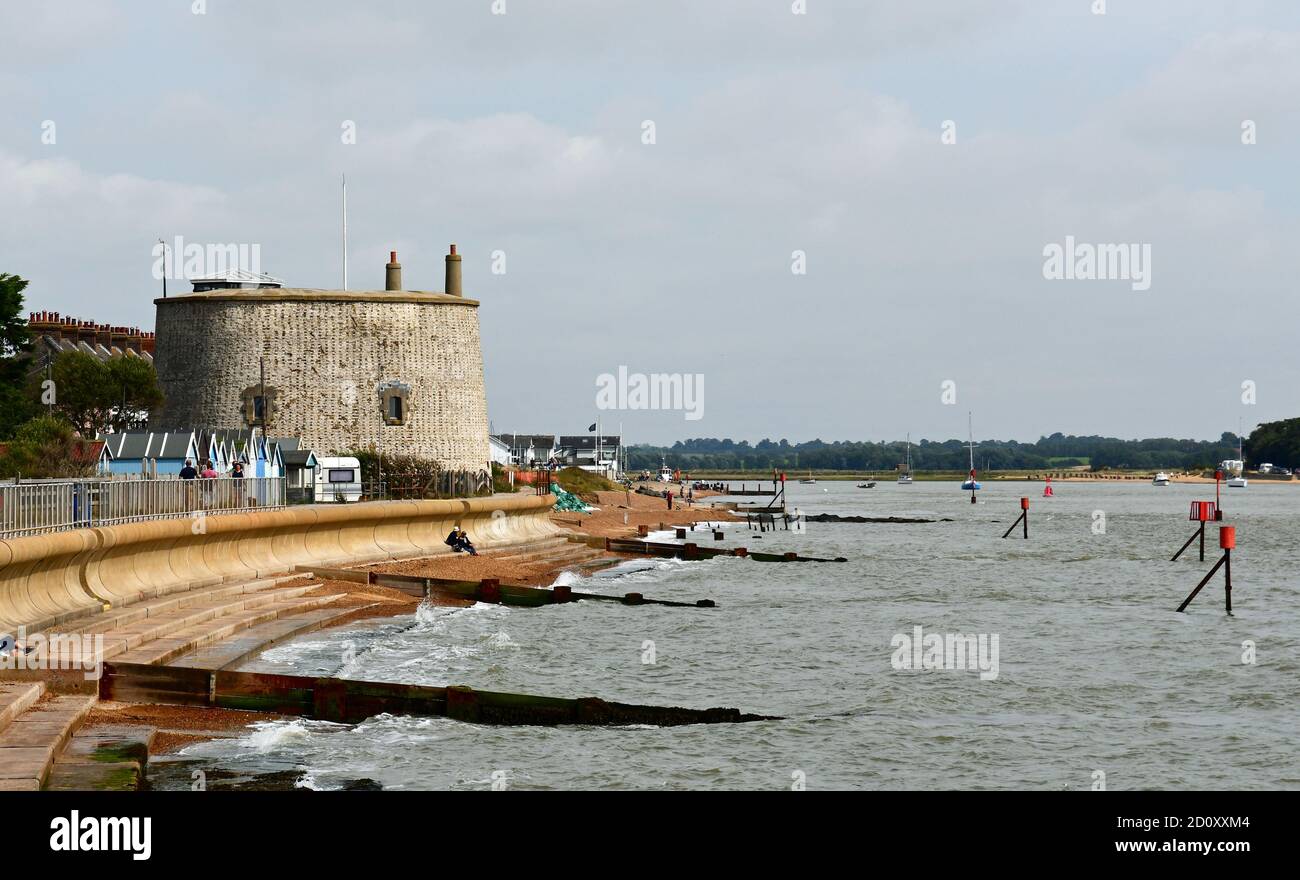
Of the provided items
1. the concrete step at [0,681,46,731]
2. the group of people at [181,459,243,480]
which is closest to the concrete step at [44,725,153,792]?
the concrete step at [0,681,46,731]

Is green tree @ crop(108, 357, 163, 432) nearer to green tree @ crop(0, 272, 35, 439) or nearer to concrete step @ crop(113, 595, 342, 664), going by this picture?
green tree @ crop(0, 272, 35, 439)

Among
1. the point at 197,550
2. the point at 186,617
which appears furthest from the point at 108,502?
the point at 197,550

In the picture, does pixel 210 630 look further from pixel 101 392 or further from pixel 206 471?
pixel 101 392

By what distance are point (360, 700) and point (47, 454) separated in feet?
110

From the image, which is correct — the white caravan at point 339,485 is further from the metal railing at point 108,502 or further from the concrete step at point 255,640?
the concrete step at point 255,640

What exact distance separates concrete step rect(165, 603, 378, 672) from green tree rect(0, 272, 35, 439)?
39588mm

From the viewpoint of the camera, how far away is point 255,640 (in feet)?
76.8

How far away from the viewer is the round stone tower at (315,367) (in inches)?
2625

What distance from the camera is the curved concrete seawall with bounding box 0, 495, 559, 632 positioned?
64.0ft

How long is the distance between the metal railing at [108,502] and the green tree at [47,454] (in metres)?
9.69

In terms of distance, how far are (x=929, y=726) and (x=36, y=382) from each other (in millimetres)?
64771

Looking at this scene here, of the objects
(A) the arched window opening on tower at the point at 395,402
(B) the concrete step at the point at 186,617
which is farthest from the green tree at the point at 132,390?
(B) the concrete step at the point at 186,617
